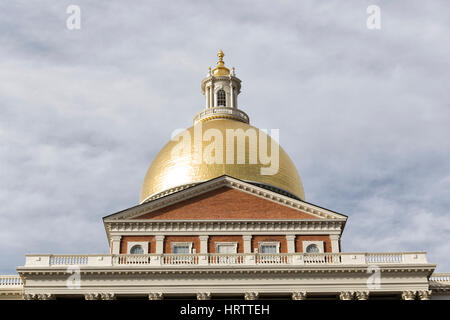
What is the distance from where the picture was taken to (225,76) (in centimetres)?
6031

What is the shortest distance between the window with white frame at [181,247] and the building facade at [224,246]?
0.07 meters

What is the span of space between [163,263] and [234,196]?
836 cm

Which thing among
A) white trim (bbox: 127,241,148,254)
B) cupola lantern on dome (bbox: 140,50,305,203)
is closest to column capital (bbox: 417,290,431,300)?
cupola lantern on dome (bbox: 140,50,305,203)

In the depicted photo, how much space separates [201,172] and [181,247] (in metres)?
6.86

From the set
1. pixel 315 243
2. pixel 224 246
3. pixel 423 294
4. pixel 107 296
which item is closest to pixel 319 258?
pixel 315 243

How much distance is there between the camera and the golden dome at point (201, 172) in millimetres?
48188

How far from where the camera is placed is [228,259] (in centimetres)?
3997

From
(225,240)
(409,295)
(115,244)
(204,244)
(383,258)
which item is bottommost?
(409,295)

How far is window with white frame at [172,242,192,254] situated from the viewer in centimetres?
4344

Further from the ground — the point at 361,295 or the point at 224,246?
the point at 224,246

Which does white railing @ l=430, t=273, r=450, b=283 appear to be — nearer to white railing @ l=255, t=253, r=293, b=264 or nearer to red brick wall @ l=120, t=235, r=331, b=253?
red brick wall @ l=120, t=235, r=331, b=253

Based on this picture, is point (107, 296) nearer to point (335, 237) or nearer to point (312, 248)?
point (312, 248)
